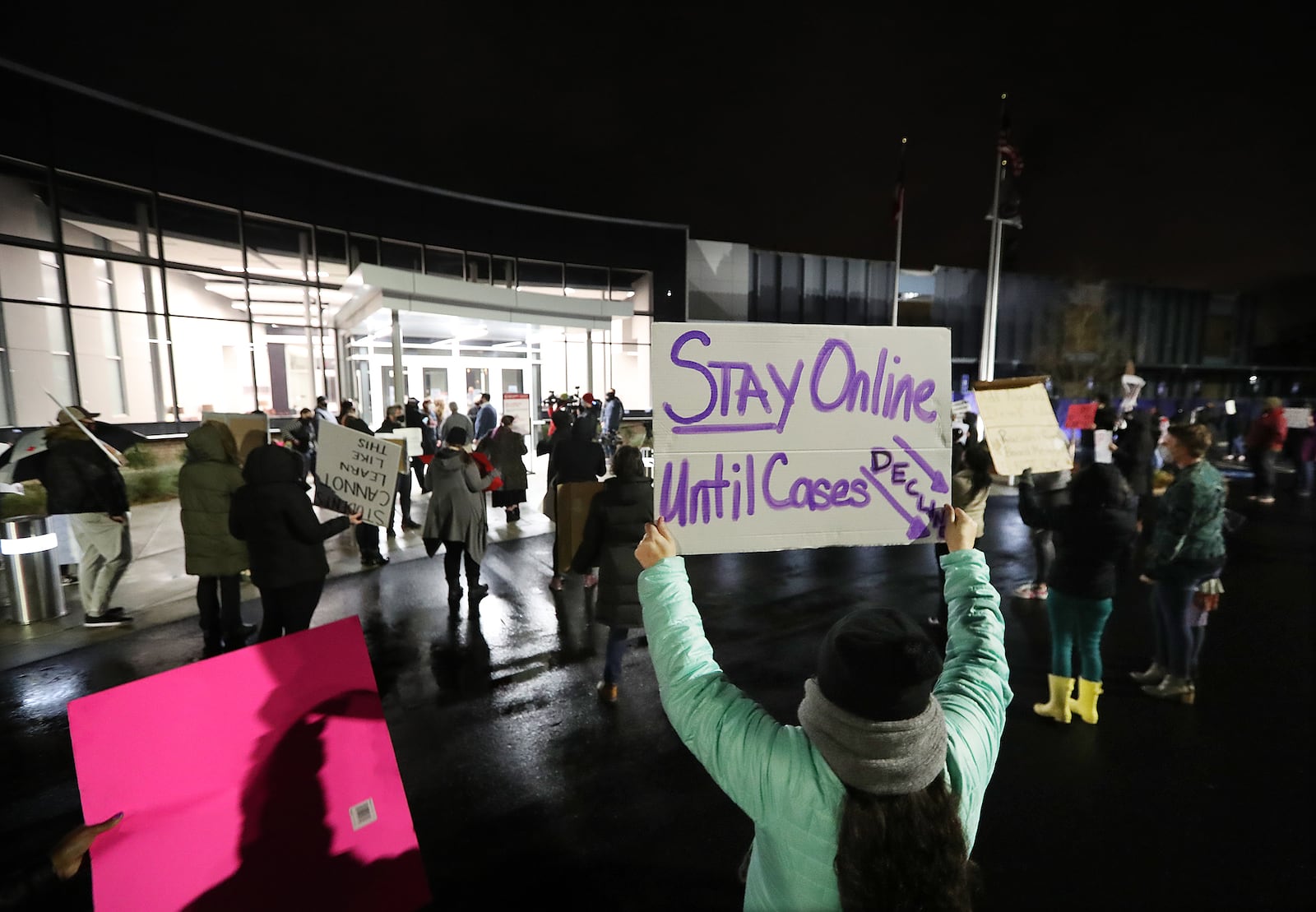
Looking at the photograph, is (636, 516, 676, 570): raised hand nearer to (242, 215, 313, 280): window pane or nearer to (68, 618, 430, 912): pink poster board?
(68, 618, 430, 912): pink poster board

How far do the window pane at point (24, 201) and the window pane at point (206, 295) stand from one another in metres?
2.64

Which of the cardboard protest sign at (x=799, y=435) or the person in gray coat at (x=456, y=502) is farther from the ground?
the cardboard protest sign at (x=799, y=435)

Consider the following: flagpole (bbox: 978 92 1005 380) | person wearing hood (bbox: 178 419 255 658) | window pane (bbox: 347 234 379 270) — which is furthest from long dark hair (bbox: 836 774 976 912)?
window pane (bbox: 347 234 379 270)

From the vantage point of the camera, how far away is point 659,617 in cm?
161

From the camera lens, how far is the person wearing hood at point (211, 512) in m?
5.00

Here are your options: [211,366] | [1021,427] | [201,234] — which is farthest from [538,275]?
[1021,427]

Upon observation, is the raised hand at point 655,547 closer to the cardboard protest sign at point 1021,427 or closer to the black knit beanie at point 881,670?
the black knit beanie at point 881,670

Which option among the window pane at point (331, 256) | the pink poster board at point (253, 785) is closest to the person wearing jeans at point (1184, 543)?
the pink poster board at point (253, 785)

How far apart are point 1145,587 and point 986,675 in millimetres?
7395

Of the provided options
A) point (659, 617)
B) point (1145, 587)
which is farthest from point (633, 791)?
point (1145, 587)

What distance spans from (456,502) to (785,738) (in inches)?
216

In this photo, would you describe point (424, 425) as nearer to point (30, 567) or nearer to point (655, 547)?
point (30, 567)

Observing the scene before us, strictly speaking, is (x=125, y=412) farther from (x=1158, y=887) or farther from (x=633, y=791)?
(x=1158, y=887)

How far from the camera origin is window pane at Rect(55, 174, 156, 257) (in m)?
14.9
